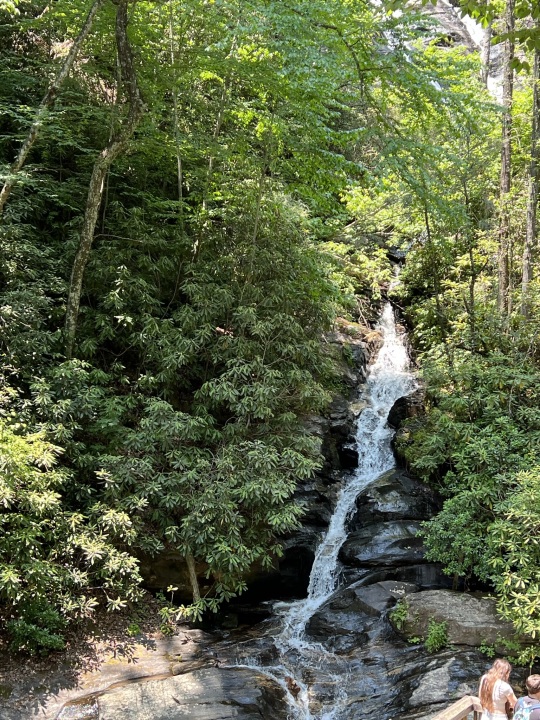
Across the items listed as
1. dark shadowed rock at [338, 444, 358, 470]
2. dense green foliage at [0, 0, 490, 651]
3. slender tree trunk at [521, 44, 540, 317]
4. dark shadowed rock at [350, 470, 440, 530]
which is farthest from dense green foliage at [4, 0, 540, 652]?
dark shadowed rock at [338, 444, 358, 470]

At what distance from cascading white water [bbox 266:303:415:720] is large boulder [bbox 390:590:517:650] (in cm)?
147

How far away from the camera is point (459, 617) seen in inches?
293

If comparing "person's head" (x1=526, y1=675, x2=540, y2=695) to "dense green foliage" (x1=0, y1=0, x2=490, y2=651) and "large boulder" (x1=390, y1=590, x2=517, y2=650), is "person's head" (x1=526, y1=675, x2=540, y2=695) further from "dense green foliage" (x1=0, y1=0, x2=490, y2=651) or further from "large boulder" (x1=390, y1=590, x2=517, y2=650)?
"dense green foliage" (x1=0, y1=0, x2=490, y2=651)

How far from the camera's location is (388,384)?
14.7 meters

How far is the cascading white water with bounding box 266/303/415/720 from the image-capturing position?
7865 millimetres

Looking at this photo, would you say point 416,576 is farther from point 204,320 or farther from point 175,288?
point 175,288

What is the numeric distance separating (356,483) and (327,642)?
414cm

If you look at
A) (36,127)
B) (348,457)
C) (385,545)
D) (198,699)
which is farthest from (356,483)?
(36,127)

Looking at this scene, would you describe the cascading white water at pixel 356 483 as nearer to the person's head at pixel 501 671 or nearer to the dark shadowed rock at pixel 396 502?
the dark shadowed rock at pixel 396 502

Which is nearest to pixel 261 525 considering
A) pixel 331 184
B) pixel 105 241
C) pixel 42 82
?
pixel 105 241

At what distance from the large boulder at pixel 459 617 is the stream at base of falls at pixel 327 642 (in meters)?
0.97

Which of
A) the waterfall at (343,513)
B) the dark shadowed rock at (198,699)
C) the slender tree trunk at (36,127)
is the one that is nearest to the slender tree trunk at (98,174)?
the slender tree trunk at (36,127)

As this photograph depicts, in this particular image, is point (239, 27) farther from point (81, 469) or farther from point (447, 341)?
point (447, 341)

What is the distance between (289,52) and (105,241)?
15.1 feet
